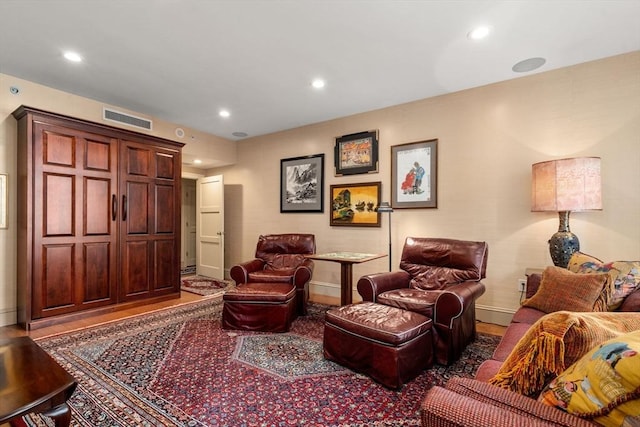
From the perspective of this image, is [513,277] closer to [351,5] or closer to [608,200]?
[608,200]

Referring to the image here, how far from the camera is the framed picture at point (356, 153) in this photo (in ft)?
13.6

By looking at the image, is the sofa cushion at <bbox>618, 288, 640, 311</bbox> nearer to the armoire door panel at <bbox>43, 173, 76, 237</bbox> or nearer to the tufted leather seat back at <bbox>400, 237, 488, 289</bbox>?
the tufted leather seat back at <bbox>400, 237, 488, 289</bbox>

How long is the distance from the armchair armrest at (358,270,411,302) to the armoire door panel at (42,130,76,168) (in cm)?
333

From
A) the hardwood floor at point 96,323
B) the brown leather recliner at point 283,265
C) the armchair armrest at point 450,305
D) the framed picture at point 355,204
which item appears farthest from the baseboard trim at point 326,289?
the armchair armrest at point 450,305

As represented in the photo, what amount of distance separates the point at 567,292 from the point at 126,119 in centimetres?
493

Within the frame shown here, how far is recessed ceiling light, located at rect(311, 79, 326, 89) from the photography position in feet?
10.9

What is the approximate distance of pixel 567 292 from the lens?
1976 millimetres

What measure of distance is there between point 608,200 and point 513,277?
1.07m

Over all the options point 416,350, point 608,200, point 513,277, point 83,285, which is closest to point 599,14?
point 608,200

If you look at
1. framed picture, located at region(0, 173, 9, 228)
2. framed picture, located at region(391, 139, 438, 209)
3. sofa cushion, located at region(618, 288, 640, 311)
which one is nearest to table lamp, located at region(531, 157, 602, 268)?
sofa cushion, located at region(618, 288, 640, 311)

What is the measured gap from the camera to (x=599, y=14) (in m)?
2.20

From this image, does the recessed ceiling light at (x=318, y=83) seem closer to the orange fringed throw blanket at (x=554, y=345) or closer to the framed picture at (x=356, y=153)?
the framed picture at (x=356, y=153)

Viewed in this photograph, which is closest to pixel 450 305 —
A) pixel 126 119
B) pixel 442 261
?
pixel 442 261

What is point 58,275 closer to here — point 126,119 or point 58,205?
point 58,205
